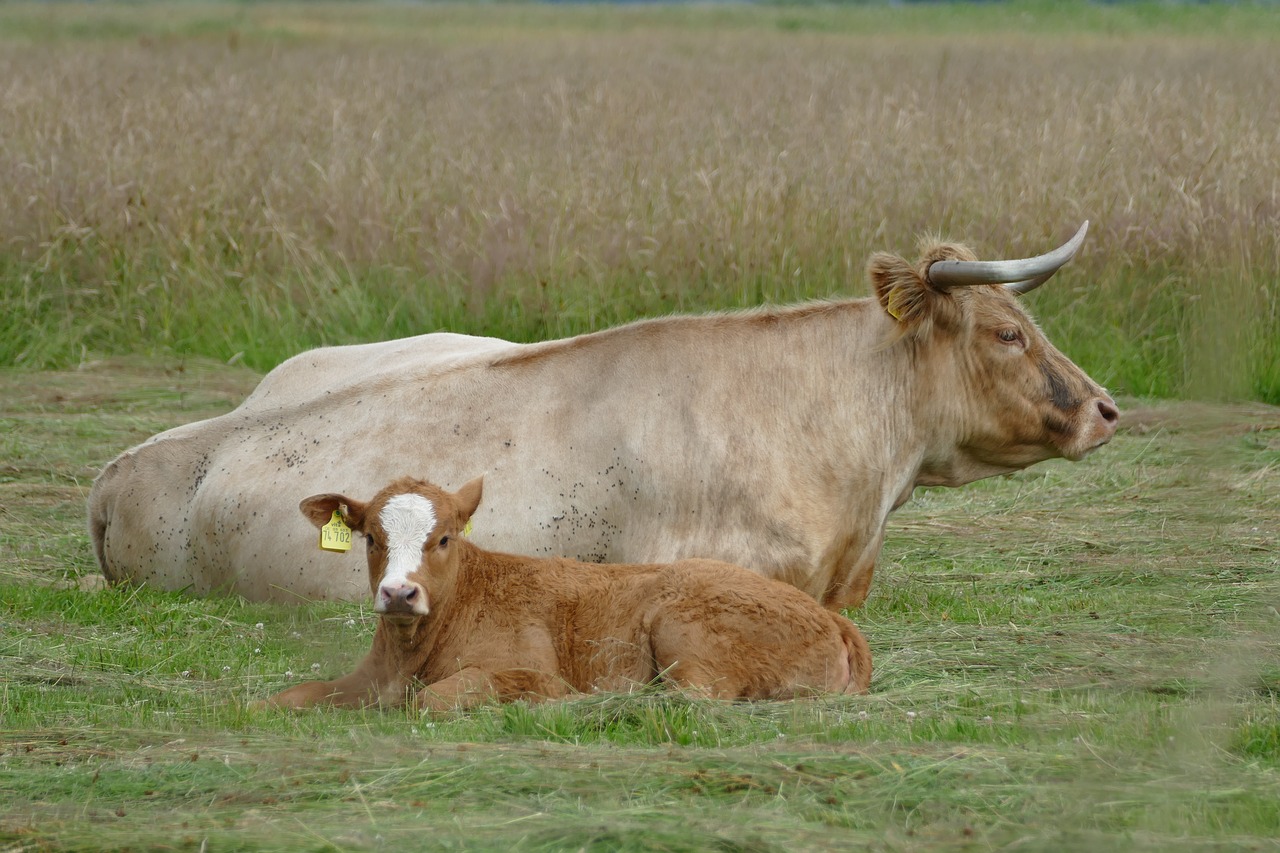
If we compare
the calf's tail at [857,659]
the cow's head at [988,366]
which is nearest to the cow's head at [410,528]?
the calf's tail at [857,659]

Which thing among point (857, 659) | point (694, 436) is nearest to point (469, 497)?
point (694, 436)

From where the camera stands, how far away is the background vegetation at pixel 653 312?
3.90 m

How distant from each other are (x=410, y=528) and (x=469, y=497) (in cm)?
35

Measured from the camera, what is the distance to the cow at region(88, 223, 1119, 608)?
21.5 ft

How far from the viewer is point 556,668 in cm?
543

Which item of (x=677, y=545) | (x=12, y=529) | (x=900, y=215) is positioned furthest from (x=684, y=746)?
(x=900, y=215)

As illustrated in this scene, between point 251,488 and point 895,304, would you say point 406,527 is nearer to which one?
point 251,488

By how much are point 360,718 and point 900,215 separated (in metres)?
7.93

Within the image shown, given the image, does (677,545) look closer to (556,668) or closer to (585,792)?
(556,668)

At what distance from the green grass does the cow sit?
1.19 ft

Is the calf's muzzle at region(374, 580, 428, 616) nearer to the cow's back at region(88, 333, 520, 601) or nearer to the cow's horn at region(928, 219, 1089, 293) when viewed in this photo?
the cow's back at region(88, 333, 520, 601)

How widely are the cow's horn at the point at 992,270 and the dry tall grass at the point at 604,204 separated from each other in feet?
10.4

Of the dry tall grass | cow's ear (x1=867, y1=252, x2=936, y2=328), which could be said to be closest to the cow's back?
cow's ear (x1=867, y1=252, x2=936, y2=328)

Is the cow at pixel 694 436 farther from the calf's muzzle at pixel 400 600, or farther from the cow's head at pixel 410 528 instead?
the calf's muzzle at pixel 400 600
